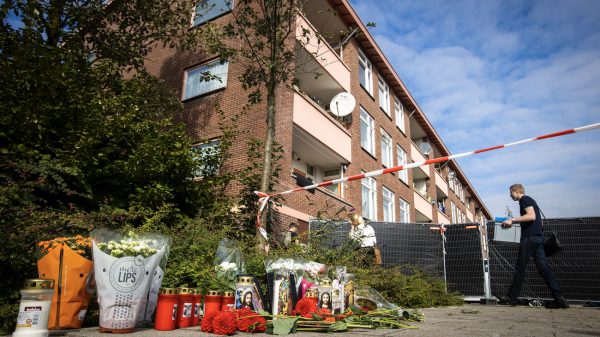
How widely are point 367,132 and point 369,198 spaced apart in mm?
3173

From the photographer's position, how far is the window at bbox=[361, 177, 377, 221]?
58.1 ft

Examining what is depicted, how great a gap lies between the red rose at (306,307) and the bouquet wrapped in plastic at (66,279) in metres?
1.79

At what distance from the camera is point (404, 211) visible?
23203 millimetres

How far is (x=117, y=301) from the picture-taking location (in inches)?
122

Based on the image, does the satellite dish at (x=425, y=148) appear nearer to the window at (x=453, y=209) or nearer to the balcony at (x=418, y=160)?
the balcony at (x=418, y=160)

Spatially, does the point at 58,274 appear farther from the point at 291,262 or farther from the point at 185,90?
the point at 185,90

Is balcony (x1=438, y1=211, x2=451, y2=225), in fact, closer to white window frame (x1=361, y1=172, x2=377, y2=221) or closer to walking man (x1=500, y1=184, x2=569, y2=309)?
white window frame (x1=361, y1=172, x2=377, y2=221)

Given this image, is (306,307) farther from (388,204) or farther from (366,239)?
(388,204)

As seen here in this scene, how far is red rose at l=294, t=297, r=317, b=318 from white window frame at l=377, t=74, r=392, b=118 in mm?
18596

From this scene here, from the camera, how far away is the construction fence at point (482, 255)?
868 cm

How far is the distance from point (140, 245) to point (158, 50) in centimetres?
1527

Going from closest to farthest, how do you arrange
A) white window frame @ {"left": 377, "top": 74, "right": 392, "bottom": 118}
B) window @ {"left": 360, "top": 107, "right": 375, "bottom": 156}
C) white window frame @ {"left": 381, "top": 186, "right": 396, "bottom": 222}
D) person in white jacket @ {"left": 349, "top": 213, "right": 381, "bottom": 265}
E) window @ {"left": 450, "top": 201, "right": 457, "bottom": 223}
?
1. person in white jacket @ {"left": 349, "top": 213, "right": 381, "bottom": 265}
2. window @ {"left": 360, "top": 107, "right": 375, "bottom": 156}
3. white window frame @ {"left": 381, "top": 186, "right": 396, "bottom": 222}
4. white window frame @ {"left": 377, "top": 74, "right": 392, "bottom": 118}
5. window @ {"left": 450, "top": 201, "right": 457, "bottom": 223}

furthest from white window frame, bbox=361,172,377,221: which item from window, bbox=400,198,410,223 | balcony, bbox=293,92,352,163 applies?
window, bbox=400,198,410,223

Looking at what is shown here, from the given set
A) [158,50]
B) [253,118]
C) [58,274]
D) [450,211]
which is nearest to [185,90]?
[158,50]
